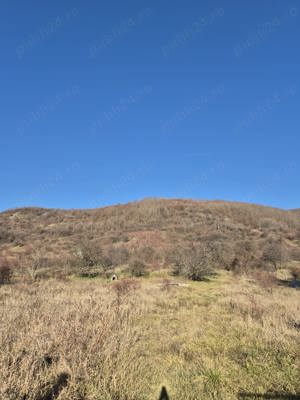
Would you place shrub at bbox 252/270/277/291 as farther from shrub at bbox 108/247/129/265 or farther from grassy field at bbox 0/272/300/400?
shrub at bbox 108/247/129/265

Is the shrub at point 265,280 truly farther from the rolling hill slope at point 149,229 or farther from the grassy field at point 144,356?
the grassy field at point 144,356

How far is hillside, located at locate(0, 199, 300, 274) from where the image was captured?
84.9 feet

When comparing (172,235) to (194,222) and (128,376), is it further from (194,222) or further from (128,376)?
(128,376)

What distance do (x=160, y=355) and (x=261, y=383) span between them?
6.25ft

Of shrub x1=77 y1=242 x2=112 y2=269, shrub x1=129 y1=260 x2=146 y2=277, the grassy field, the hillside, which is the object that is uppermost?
the hillside

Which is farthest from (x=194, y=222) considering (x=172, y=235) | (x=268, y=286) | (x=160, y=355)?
(x=160, y=355)

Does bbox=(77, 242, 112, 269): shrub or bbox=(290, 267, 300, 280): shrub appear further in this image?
bbox=(77, 242, 112, 269): shrub

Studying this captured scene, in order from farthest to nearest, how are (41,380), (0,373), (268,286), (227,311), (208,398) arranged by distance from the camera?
(268,286)
(227,311)
(208,398)
(41,380)
(0,373)

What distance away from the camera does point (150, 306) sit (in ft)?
32.1

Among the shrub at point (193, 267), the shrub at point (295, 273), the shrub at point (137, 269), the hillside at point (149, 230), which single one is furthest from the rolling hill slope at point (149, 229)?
the shrub at point (295, 273)

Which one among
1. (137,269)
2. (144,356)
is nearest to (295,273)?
(137,269)

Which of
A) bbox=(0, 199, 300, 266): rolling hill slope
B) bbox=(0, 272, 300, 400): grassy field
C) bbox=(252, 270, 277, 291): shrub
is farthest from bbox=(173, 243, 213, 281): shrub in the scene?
bbox=(0, 272, 300, 400): grassy field

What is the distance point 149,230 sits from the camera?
127 feet

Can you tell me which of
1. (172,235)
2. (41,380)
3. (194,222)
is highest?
(194,222)
